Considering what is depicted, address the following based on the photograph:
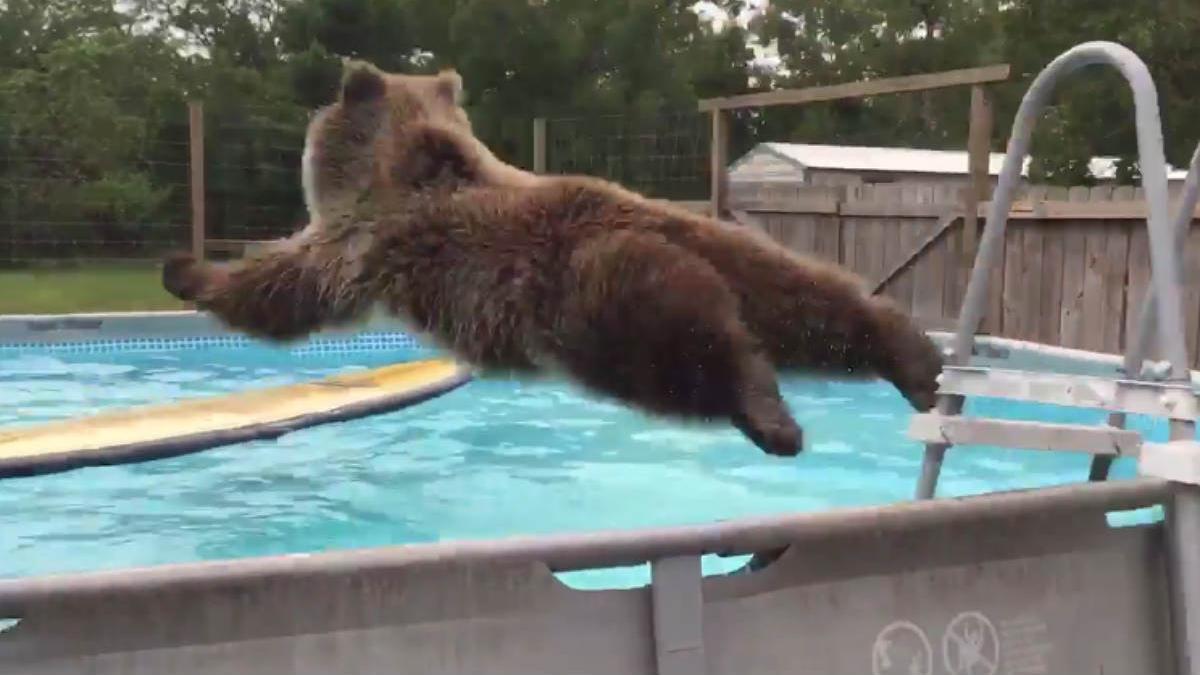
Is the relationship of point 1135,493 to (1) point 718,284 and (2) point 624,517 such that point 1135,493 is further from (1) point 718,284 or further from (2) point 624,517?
(2) point 624,517

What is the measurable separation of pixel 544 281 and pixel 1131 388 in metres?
0.95

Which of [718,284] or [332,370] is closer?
[718,284]

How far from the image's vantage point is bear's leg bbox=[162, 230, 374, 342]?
2.34m

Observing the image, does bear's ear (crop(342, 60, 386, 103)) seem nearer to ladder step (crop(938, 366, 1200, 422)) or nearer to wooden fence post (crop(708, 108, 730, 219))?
ladder step (crop(938, 366, 1200, 422))

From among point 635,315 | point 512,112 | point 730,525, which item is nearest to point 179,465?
point 635,315

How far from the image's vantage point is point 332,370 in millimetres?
8672

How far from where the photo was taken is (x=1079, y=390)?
2039 millimetres

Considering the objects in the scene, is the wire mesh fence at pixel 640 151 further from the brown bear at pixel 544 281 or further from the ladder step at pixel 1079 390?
the ladder step at pixel 1079 390

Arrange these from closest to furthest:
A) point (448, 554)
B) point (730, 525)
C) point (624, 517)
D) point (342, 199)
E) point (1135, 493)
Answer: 1. point (448, 554)
2. point (730, 525)
3. point (1135, 493)
4. point (342, 199)
5. point (624, 517)

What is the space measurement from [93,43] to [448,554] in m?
18.3

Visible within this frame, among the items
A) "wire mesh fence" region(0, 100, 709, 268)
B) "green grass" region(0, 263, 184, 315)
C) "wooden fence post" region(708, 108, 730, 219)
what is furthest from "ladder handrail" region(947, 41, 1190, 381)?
"wire mesh fence" region(0, 100, 709, 268)

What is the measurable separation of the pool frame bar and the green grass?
9004 millimetres

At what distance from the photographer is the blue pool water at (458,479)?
4598 millimetres

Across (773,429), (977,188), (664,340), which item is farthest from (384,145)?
(977,188)
